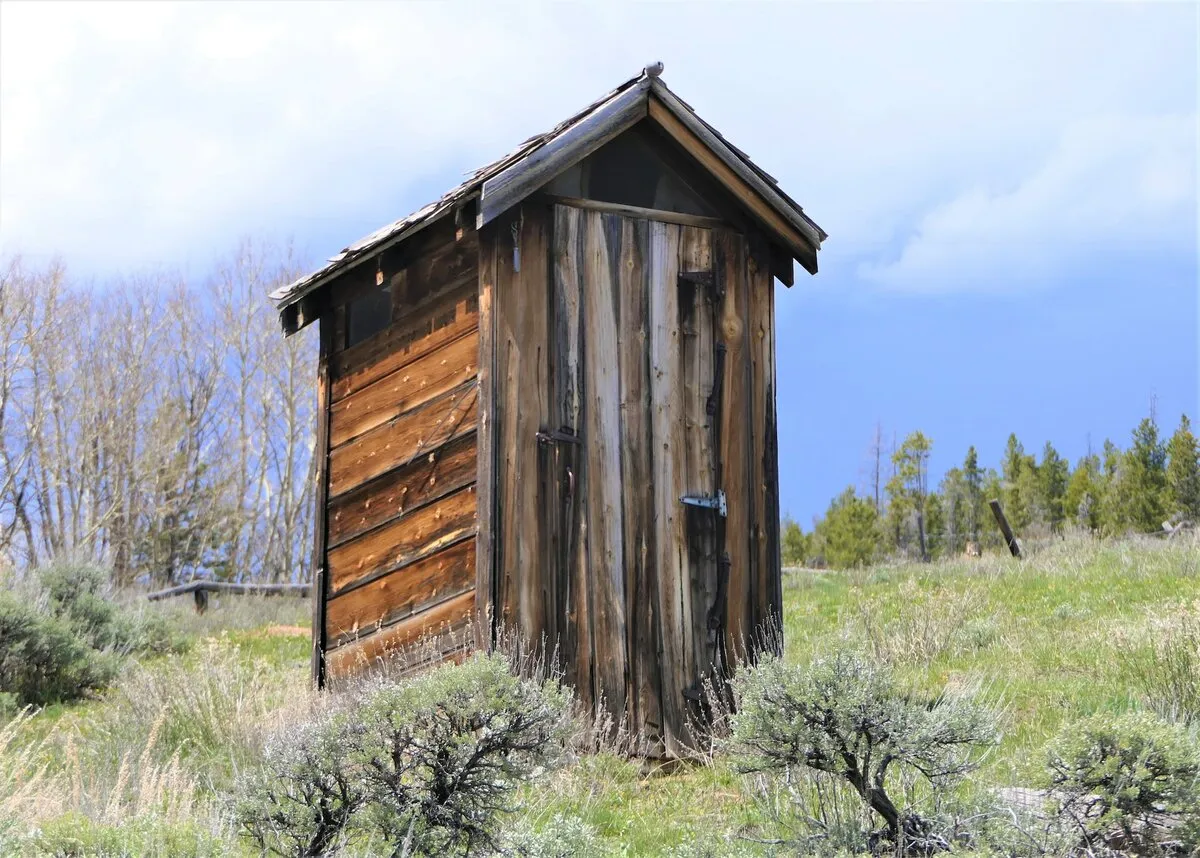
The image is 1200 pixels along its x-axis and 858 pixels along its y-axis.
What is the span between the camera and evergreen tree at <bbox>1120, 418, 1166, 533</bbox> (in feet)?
112

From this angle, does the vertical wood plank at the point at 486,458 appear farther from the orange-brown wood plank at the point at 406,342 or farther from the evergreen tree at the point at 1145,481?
the evergreen tree at the point at 1145,481

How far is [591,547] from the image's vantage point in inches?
316

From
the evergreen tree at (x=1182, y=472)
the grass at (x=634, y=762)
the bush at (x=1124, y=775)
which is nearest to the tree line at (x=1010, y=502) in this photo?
the evergreen tree at (x=1182, y=472)

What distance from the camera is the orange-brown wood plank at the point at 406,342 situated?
8227 mm

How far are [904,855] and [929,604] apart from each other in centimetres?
787

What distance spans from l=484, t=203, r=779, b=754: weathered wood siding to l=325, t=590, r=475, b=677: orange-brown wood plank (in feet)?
1.21

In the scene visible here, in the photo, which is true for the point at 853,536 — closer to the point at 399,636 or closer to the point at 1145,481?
the point at 1145,481

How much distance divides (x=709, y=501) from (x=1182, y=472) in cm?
2982

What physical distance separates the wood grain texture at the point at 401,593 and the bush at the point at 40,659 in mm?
4304

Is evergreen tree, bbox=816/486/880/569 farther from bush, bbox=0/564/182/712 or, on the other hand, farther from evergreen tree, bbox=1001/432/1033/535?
bush, bbox=0/564/182/712

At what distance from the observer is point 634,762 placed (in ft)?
25.5

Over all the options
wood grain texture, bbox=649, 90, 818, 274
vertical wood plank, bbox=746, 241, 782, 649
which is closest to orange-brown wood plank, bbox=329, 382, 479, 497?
vertical wood plank, bbox=746, 241, 782, 649

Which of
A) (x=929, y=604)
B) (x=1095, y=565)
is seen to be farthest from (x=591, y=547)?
(x=1095, y=565)

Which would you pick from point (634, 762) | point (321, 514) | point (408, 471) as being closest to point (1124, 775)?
point (634, 762)
